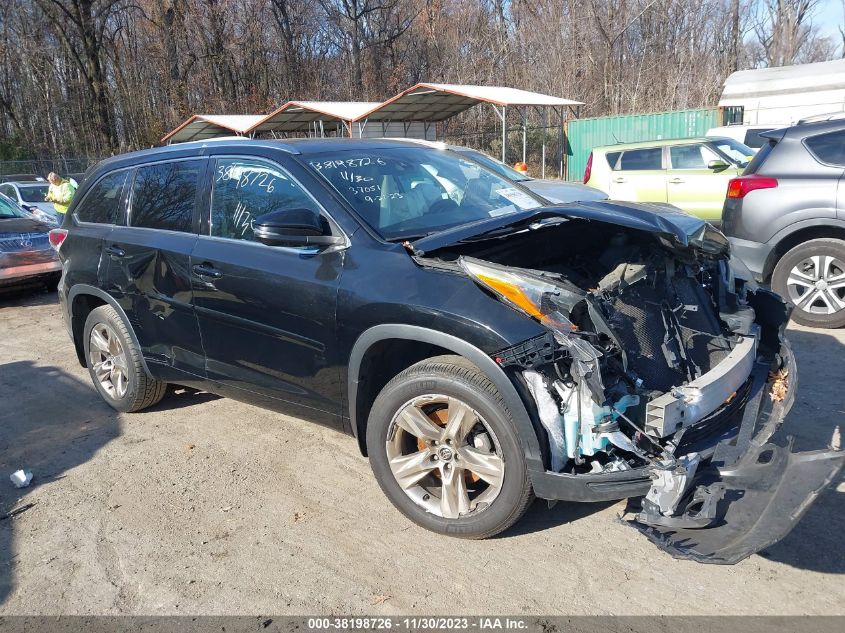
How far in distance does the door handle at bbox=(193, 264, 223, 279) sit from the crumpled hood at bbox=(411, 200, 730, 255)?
1.31m

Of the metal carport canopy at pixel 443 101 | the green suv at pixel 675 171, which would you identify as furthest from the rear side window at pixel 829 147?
the metal carport canopy at pixel 443 101

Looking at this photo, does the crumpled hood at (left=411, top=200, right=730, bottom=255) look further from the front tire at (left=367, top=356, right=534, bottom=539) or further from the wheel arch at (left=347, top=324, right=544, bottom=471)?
the front tire at (left=367, top=356, right=534, bottom=539)

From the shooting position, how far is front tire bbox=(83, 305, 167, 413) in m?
4.89

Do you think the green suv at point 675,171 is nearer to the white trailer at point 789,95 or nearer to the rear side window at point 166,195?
the rear side window at point 166,195

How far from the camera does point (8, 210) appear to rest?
10688mm

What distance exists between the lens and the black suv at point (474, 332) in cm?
282

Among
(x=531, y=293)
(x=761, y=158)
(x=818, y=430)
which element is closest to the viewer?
(x=531, y=293)

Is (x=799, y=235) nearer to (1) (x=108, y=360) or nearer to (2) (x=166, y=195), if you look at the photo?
(2) (x=166, y=195)

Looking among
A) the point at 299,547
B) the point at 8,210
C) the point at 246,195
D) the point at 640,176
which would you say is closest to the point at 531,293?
the point at 299,547

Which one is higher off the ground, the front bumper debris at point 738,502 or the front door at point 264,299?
the front door at point 264,299

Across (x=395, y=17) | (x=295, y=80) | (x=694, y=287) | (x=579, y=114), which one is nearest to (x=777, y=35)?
(x=579, y=114)

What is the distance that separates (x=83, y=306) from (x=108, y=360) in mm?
544

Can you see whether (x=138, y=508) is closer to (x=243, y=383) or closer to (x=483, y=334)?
(x=243, y=383)

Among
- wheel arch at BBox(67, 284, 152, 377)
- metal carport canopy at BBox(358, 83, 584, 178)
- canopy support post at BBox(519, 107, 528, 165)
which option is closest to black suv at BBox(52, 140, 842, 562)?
wheel arch at BBox(67, 284, 152, 377)
